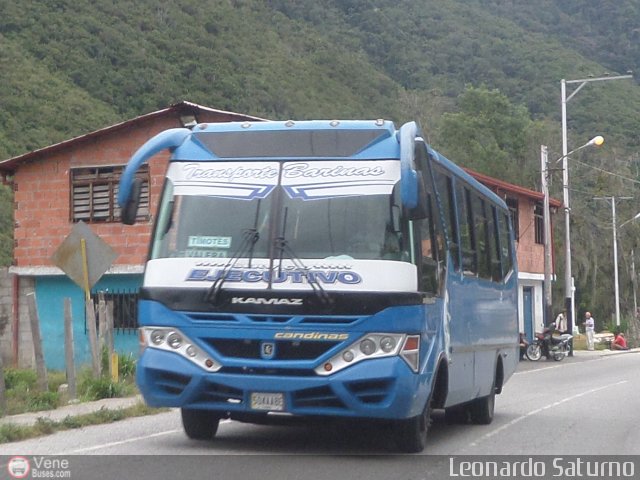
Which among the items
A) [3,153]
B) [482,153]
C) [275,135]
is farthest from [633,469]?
[482,153]

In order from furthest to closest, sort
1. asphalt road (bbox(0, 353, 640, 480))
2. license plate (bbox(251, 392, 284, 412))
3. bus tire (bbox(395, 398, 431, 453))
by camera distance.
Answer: bus tire (bbox(395, 398, 431, 453)) → license plate (bbox(251, 392, 284, 412)) → asphalt road (bbox(0, 353, 640, 480))

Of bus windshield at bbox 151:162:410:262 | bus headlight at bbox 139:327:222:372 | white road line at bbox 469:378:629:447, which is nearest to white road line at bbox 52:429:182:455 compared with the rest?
bus headlight at bbox 139:327:222:372

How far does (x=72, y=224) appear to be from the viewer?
27.8m

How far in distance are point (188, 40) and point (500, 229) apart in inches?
2431

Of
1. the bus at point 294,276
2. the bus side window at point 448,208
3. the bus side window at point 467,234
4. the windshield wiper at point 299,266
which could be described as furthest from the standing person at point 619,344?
the windshield wiper at point 299,266

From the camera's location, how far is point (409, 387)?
9.77 m

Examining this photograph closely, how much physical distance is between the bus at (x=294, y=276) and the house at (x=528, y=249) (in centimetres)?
3157

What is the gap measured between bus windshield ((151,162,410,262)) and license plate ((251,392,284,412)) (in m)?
1.19

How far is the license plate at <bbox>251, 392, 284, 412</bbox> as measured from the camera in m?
9.80

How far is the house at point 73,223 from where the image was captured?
2716cm

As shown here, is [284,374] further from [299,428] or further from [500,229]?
[500,229]

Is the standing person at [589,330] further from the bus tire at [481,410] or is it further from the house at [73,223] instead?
the bus tire at [481,410]

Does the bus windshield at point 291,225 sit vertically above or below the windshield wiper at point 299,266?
above

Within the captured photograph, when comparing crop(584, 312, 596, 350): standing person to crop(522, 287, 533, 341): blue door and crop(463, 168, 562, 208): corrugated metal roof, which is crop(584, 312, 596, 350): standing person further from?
crop(463, 168, 562, 208): corrugated metal roof
